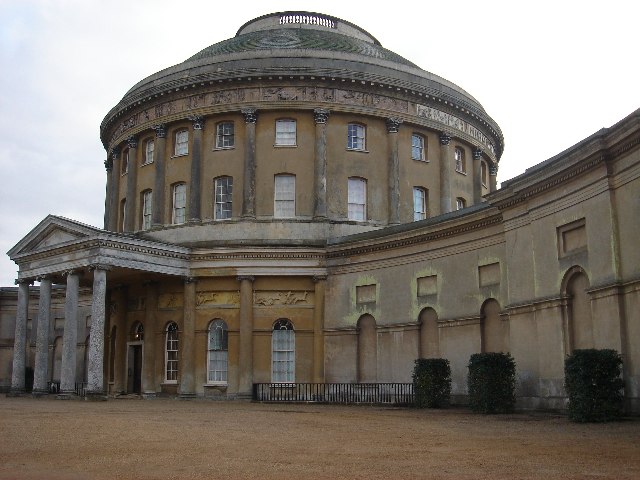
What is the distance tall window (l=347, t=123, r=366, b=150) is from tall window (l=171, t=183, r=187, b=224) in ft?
26.7

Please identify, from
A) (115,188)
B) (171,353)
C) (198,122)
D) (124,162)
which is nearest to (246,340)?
(171,353)

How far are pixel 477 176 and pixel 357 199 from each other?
7.87 m

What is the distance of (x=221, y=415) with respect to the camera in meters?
21.5

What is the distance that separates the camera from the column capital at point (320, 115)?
35.8 metres

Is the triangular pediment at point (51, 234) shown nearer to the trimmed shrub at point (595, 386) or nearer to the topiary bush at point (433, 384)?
the topiary bush at point (433, 384)

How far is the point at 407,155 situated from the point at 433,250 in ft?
30.6

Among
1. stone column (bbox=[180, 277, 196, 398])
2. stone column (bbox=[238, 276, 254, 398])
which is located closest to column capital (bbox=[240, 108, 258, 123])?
stone column (bbox=[238, 276, 254, 398])

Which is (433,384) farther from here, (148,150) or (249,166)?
(148,150)

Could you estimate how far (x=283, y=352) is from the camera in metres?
33.8

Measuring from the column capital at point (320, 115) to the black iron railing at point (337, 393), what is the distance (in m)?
11.9

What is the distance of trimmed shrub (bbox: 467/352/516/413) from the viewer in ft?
71.2

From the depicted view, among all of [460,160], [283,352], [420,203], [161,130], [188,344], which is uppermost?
[161,130]

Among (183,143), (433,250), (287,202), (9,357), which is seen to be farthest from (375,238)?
(9,357)

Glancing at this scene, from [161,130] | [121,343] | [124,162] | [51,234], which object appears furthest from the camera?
[124,162]
